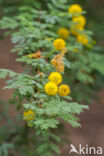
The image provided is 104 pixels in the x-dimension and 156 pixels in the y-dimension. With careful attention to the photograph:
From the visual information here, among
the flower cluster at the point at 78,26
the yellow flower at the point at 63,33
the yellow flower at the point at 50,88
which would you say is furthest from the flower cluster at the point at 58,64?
the yellow flower at the point at 63,33

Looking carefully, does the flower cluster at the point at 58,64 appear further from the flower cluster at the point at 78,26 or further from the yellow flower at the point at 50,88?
→ the flower cluster at the point at 78,26

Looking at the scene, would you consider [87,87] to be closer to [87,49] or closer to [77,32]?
[87,49]

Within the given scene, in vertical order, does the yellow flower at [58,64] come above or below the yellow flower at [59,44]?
below

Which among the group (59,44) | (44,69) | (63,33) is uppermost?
(59,44)

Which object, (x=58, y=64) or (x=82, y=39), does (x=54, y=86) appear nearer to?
(x=58, y=64)

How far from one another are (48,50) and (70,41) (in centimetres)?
79

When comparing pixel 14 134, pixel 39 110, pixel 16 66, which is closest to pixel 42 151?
pixel 39 110

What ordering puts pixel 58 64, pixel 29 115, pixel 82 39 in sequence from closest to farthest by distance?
pixel 29 115 → pixel 58 64 → pixel 82 39

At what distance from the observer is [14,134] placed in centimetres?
363

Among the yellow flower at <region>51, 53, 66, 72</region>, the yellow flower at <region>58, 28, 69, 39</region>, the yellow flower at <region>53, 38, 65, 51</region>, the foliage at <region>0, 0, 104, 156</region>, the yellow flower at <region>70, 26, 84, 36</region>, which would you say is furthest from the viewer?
the yellow flower at <region>58, 28, 69, 39</region>

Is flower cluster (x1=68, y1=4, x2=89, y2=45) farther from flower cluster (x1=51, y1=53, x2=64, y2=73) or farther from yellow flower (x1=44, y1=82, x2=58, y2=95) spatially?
yellow flower (x1=44, y1=82, x2=58, y2=95)

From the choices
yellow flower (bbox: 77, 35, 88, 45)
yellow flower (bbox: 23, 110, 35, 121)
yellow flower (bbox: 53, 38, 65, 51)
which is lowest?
yellow flower (bbox: 77, 35, 88, 45)

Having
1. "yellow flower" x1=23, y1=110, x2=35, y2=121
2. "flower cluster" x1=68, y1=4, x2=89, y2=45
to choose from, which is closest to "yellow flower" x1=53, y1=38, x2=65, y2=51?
"yellow flower" x1=23, y1=110, x2=35, y2=121

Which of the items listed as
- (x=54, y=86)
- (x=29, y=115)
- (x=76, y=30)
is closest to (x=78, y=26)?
(x=76, y=30)
